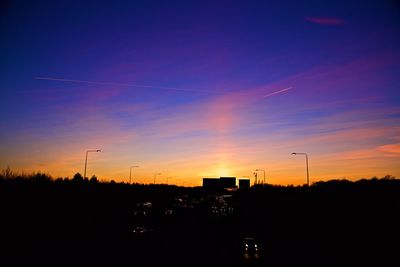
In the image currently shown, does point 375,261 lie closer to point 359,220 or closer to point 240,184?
point 359,220

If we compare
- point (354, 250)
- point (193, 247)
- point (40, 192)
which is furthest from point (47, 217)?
point (354, 250)

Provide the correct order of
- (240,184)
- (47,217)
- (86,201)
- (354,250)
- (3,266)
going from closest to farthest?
(3,266), (354,250), (47,217), (86,201), (240,184)

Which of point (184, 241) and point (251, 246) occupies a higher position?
point (251, 246)

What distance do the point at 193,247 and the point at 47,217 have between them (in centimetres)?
1781

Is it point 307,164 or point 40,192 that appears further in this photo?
point 307,164

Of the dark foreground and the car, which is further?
the dark foreground

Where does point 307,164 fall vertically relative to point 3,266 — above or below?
above

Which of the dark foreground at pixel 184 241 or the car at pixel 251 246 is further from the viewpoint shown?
the dark foreground at pixel 184 241

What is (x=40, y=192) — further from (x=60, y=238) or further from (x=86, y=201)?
(x=60, y=238)

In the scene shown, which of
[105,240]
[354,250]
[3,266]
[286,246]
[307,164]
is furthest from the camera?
[307,164]

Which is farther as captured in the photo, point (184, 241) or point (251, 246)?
point (184, 241)

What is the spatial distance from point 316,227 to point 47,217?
78.0 ft

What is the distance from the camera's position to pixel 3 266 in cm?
1641

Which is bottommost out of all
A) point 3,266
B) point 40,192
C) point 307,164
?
point 3,266
